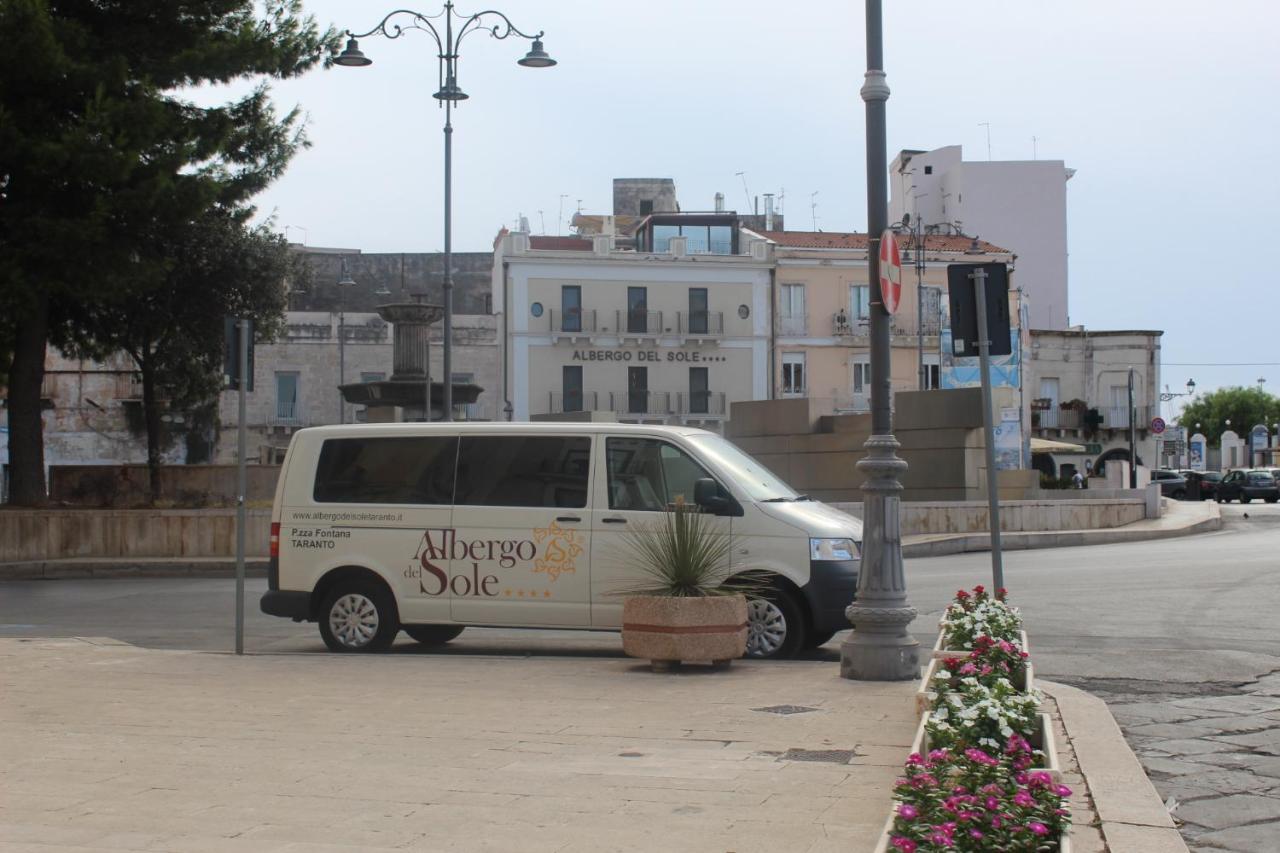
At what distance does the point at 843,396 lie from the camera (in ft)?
201

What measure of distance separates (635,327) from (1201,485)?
78.4 feet

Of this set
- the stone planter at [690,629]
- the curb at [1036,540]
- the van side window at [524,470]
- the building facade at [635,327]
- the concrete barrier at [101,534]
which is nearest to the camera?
the stone planter at [690,629]

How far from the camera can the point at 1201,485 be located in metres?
55.2

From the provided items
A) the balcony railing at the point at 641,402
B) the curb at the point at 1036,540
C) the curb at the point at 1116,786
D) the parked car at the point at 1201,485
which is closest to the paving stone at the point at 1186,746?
the curb at the point at 1116,786

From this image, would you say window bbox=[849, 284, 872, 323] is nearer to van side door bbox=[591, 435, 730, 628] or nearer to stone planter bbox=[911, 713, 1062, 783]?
van side door bbox=[591, 435, 730, 628]

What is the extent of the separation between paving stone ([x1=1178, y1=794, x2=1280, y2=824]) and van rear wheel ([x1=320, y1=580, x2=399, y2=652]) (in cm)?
691

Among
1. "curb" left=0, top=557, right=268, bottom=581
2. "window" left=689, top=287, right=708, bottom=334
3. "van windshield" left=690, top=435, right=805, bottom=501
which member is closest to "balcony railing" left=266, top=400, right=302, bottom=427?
"window" left=689, top=287, right=708, bottom=334

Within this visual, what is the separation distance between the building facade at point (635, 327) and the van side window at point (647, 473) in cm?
4723

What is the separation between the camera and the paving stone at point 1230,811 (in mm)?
5590

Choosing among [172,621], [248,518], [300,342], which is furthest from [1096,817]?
[300,342]

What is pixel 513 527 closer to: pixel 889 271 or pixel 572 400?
pixel 889 271

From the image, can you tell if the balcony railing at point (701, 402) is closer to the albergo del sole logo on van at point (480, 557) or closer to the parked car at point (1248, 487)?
the parked car at point (1248, 487)

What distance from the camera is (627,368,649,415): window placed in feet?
197

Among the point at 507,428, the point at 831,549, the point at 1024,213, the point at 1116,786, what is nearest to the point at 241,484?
the point at 507,428
